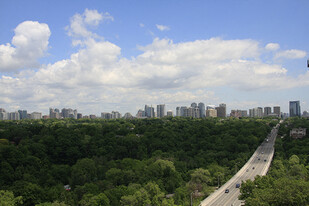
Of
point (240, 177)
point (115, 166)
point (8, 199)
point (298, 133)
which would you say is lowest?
point (240, 177)

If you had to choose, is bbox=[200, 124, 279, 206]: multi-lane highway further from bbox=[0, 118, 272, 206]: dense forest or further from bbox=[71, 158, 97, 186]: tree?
Result: bbox=[71, 158, 97, 186]: tree

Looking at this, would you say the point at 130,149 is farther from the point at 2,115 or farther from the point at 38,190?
the point at 2,115

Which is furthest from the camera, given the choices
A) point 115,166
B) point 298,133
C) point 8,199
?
point 298,133

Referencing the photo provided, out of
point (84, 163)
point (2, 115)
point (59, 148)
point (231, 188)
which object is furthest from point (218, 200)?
point (2, 115)

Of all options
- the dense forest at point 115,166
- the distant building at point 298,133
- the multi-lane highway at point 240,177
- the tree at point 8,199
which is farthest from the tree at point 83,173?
the distant building at point 298,133

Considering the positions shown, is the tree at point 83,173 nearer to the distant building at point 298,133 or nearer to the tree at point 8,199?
the tree at point 8,199

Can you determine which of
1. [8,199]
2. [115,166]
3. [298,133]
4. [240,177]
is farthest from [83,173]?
[298,133]

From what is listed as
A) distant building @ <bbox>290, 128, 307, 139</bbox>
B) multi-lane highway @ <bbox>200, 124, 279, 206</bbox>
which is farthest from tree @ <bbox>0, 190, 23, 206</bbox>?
distant building @ <bbox>290, 128, 307, 139</bbox>

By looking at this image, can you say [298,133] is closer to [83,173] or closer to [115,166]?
[115,166]
